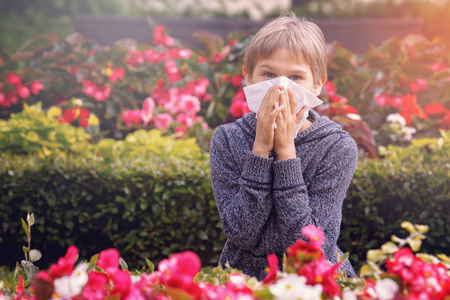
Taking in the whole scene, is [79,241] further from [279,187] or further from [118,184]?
[279,187]

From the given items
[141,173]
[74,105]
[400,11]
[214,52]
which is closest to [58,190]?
[141,173]

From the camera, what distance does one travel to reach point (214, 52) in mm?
5359

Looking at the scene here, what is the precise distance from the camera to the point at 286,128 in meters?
1.80

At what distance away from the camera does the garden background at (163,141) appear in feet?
10.9

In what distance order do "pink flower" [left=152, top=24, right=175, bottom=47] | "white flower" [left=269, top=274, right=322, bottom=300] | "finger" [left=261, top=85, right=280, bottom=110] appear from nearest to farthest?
"white flower" [left=269, top=274, right=322, bottom=300], "finger" [left=261, top=85, right=280, bottom=110], "pink flower" [left=152, top=24, right=175, bottom=47]

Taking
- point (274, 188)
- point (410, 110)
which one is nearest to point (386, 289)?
point (274, 188)

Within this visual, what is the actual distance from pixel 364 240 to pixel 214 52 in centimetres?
284

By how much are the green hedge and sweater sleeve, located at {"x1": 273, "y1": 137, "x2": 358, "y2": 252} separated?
140 cm

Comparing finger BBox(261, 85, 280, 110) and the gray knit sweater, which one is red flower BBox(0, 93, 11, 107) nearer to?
the gray knit sweater

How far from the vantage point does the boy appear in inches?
70.4

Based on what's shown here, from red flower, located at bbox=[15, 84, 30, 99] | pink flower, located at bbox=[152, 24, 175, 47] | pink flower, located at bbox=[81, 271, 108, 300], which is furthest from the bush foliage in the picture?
pink flower, located at bbox=[152, 24, 175, 47]

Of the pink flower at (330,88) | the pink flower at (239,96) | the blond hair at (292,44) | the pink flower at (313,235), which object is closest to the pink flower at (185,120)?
the pink flower at (239,96)

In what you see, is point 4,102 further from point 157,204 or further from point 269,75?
point 269,75

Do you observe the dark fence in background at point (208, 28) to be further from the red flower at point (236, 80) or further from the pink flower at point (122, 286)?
the pink flower at point (122, 286)
